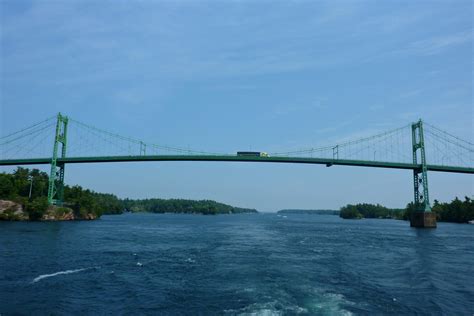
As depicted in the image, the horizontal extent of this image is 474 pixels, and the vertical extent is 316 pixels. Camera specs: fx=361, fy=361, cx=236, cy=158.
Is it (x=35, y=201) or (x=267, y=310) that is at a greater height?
(x=35, y=201)

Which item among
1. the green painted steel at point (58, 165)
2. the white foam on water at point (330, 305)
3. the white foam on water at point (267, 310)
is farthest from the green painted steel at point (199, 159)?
the white foam on water at point (267, 310)

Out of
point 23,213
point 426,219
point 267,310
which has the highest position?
point 426,219

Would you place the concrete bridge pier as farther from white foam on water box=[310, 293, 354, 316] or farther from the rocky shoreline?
the rocky shoreline

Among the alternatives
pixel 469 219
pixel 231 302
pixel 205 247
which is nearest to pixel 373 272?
pixel 231 302

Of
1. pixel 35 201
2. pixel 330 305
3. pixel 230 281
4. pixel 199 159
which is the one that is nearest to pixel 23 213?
pixel 35 201

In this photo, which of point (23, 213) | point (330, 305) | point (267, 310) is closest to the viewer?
point (267, 310)

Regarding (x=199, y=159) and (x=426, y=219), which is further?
(x=199, y=159)

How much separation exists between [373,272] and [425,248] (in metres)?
17.3

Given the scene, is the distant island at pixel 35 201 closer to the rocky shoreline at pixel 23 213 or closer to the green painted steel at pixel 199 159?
the rocky shoreline at pixel 23 213

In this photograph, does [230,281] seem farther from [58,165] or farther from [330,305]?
[58,165]

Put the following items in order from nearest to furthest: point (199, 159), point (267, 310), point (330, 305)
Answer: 1. point (267, 310)
2. point (330, 305)
3. point (199, 159)

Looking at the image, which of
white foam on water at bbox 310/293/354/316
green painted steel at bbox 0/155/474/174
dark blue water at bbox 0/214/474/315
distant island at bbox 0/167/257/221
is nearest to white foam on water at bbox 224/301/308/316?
dark blue water at bbox 0/214/474/315

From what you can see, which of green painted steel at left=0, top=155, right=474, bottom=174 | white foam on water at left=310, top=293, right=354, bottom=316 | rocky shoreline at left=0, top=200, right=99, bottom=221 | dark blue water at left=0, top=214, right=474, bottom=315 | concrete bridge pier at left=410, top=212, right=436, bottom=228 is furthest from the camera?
green painted steel at left=0, top=155, right=474, bottom=174

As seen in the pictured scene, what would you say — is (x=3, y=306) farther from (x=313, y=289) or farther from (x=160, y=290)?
(x=313, y=289)
